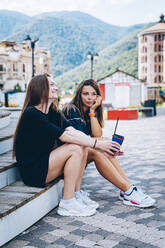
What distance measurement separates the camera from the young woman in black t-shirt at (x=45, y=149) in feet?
10.3

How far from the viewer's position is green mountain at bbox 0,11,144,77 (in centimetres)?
14800

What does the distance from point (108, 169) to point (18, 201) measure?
114 centimetres

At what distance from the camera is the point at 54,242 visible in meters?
2.64

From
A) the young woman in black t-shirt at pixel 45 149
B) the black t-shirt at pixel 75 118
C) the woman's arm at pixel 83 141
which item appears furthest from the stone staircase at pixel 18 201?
the black t-shirt at pixel 75 118

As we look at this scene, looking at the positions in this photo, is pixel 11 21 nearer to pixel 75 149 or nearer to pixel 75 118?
pixel 75 118

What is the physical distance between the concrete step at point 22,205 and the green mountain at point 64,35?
136 metres

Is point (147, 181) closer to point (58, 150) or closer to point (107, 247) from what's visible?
point (58, 150)

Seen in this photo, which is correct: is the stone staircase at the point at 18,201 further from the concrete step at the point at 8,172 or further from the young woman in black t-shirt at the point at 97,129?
the young woman in black t-shirt at the point at 97,129

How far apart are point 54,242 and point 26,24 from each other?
612ft

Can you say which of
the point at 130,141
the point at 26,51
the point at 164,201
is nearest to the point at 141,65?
the point at 26,51

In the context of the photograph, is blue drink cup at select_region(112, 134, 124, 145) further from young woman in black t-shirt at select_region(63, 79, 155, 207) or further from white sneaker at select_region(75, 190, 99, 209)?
white sneaker at select_region(75, 190, 99, 209)

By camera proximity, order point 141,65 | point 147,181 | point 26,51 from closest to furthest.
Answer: point 147,181 → point 26,51 → point 141,65

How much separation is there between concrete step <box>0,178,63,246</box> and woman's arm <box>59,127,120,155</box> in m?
0.53

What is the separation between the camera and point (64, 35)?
166875 mm
